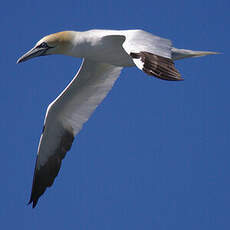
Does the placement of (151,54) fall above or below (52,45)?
below

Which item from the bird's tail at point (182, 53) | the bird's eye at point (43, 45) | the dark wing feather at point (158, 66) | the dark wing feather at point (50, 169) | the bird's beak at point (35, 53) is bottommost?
the dark wing feather at point (50, 169)

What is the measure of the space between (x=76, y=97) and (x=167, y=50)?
13.0 feet

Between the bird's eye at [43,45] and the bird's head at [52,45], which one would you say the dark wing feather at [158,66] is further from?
the bird's eye at [43,45]

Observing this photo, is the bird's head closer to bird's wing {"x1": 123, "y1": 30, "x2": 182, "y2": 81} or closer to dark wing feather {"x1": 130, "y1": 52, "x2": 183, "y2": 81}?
bird's wing {"x1": 123, "y1": 30, "x2": 182, "y2": 81}

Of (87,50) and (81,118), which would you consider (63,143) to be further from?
(87,50)

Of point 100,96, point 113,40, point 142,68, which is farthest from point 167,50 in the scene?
point 100,96

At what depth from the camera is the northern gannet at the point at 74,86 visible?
9.77 m

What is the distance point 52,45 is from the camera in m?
9.98

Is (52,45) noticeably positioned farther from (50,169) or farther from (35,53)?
(50,169)

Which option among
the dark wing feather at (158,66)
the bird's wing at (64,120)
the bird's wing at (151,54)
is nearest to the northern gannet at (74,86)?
the bird's wing at (64,120)

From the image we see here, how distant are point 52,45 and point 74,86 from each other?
181 cm

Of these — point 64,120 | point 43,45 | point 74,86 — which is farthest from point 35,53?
point 64,120

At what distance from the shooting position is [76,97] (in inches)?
465

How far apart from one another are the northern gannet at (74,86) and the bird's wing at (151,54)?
1.03 meters
